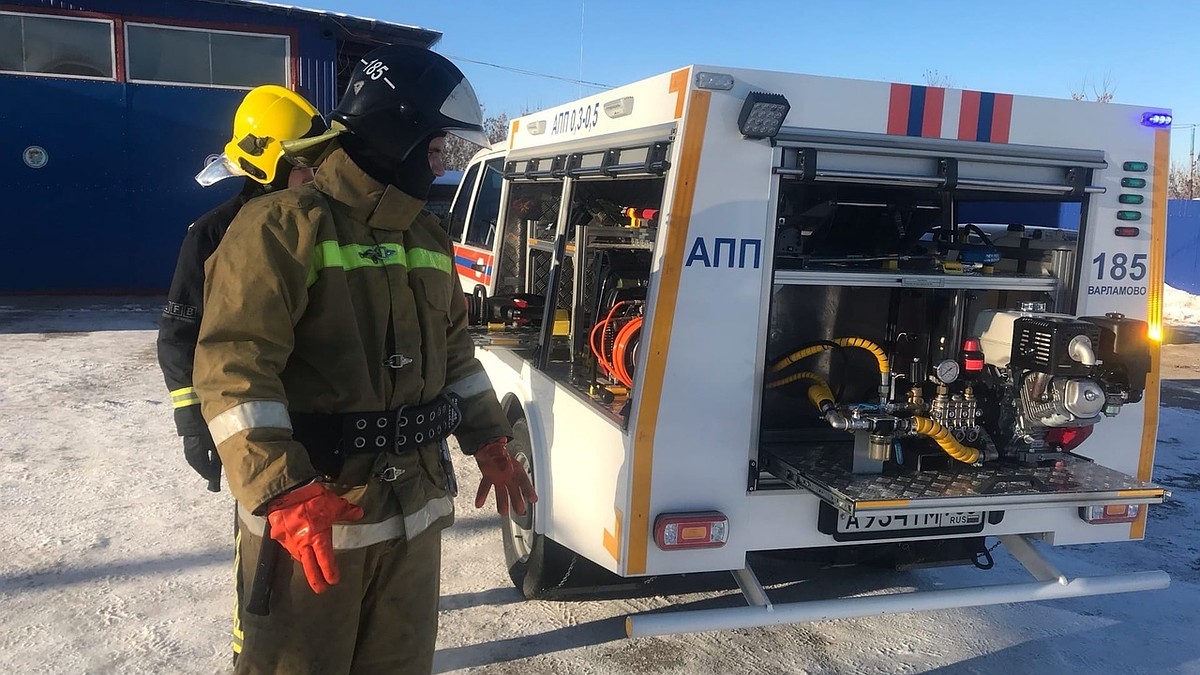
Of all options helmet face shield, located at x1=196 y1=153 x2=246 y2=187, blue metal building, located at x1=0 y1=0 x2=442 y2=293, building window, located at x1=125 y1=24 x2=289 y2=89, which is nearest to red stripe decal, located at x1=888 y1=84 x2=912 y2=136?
helmet face shield, located at x1=196 y1=153 x2=246 y2=187

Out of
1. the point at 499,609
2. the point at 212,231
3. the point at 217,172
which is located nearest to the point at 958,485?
the point at 499,609

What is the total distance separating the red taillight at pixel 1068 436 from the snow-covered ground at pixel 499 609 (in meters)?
0.89

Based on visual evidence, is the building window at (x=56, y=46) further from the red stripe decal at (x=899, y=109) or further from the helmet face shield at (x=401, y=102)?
the red stripe decal at (x=899, y=109)

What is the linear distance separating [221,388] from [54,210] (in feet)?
47.8

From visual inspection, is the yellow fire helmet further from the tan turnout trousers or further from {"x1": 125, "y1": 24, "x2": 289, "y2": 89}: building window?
{"x1": 125, "y1": 24, "x2": 289, "y2": 89}: building window

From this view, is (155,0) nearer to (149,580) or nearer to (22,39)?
(22,39)

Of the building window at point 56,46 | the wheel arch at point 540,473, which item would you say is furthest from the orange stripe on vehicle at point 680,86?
the building window at point 56,46

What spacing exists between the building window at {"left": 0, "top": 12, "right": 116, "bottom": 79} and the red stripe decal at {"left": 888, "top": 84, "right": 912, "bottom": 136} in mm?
14414

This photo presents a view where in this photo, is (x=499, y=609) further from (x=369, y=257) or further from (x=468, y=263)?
(x=468, y=263)

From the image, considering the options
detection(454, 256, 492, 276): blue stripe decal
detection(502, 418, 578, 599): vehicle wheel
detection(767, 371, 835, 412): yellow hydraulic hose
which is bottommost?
detection(502, 418, 578, 599): vehicle wheel

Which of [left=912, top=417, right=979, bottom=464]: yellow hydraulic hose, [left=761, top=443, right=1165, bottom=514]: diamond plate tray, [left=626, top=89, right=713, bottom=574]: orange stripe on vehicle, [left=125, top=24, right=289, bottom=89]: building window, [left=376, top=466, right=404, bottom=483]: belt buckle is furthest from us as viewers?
[left=125, top=24, right=289, bottom=89]: building window

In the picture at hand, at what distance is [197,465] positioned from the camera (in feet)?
8.83

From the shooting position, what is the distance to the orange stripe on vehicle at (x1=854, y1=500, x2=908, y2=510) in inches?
109

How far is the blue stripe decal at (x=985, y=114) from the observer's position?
304 centimetres
